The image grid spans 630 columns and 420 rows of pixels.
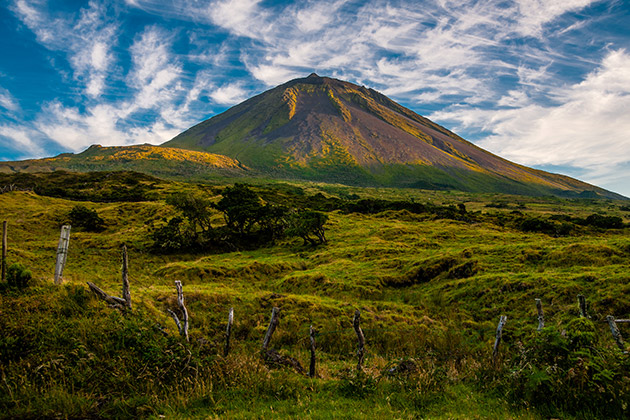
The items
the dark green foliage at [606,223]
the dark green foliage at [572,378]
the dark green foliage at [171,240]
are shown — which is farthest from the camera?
the dark green foliage at [606,223]

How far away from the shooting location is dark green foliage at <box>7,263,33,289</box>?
362 inches

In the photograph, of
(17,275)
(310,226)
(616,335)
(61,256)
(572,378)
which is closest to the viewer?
(572,378)

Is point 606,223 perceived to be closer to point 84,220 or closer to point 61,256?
point 61,256

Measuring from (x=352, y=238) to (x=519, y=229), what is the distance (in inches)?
1136

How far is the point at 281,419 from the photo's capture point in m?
6.12

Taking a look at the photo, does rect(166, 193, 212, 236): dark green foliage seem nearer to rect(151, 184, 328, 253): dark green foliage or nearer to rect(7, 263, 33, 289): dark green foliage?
rect(151, 184, 328, 253): dark green foliage

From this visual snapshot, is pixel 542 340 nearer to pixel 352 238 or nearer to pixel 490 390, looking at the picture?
pixel 490 390

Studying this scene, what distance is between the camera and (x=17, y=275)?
30.8 feet

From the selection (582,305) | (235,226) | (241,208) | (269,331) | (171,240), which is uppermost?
(241,208)

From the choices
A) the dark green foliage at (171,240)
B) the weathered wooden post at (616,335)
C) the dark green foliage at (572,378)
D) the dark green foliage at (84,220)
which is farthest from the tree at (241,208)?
the weathered wooden post at (616,335)

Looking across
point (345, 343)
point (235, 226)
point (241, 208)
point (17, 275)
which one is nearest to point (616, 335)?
point (345, 343)

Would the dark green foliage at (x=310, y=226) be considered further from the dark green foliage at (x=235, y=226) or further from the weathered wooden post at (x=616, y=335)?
the weathered wooden post at (x=616, y=335)

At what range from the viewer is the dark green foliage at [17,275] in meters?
9.19

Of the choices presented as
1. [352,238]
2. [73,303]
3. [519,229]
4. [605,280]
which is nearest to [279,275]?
[352,238]
